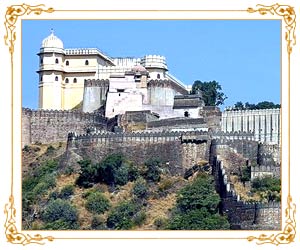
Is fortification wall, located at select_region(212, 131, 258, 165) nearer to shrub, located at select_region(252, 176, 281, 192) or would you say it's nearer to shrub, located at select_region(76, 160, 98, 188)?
shrub, located at select_region(252, 176, 281, 192)

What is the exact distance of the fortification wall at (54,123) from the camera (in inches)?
1889

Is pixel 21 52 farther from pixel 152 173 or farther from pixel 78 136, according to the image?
pixel 78 136

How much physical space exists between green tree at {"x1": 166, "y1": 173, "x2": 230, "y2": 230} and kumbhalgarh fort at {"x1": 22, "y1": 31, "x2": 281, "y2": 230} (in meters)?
0.29

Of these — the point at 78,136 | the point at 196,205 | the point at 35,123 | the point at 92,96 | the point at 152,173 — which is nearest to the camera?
the point at 196,205

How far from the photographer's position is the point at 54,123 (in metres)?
48.2

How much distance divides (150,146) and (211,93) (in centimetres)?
1167

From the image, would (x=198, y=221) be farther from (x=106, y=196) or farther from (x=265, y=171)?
(x=106, y=196)

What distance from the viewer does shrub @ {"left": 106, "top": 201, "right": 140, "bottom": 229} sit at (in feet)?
122

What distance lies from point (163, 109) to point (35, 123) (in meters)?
5.46

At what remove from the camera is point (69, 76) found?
5372cm

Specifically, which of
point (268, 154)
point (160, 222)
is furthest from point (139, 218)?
point (268, 154)

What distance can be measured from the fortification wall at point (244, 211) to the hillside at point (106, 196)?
367mm

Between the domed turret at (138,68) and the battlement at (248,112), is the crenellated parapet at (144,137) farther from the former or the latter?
the domed turret at (138,68)

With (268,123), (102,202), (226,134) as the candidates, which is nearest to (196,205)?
(102,202)
